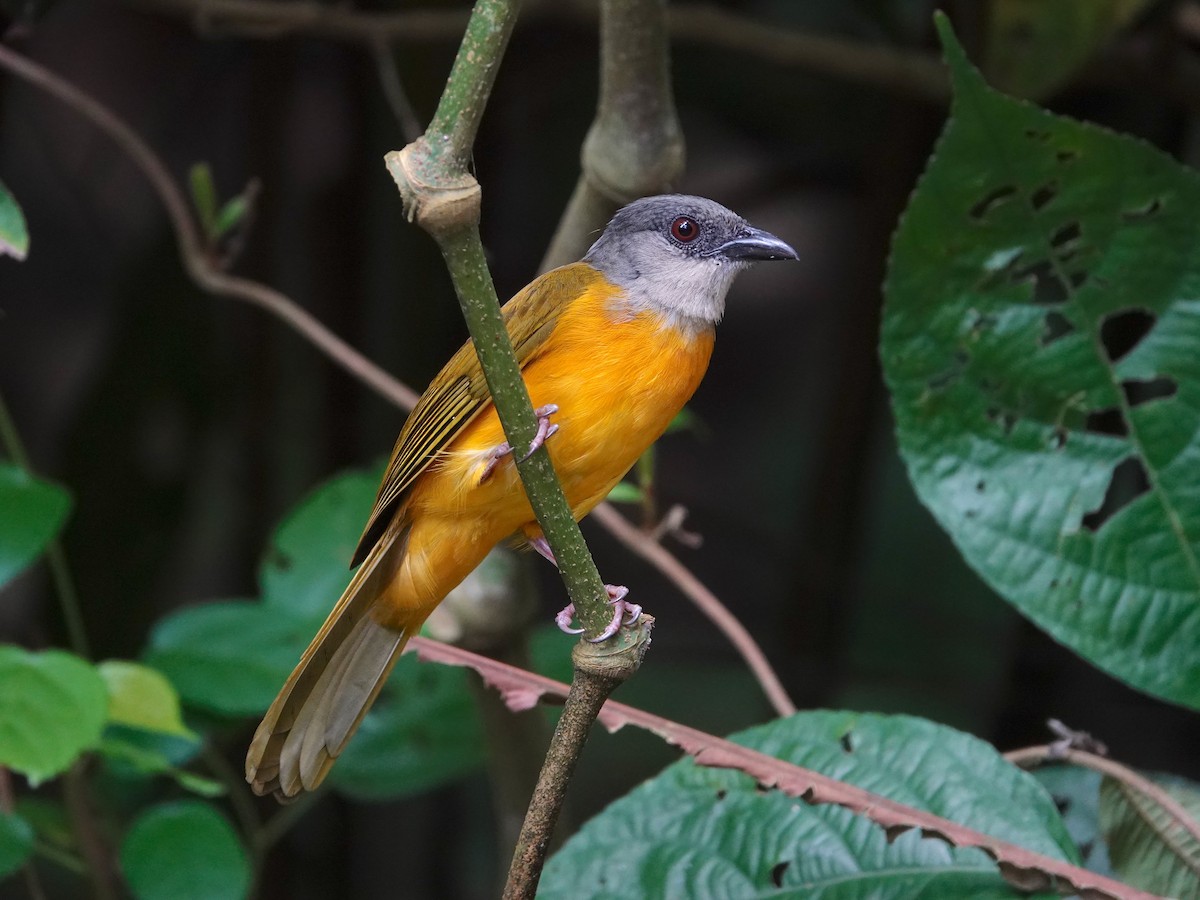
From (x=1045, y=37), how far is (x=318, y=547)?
1.76 metres

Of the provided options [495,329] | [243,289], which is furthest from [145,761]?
[495,329]

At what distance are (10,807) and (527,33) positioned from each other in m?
2.47

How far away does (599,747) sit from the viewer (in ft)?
15.1

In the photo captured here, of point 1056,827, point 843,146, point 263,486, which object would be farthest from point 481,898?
point 1056,827

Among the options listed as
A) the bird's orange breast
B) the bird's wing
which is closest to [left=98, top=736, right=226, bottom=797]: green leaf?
the bird's wing

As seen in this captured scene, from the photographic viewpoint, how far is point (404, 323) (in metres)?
3.79

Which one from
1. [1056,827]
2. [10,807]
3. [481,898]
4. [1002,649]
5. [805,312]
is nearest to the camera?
[1056,827]

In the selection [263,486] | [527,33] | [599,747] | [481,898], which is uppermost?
[527,33]

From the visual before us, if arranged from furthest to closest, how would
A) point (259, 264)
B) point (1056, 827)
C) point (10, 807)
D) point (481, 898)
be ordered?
point (481, 898) < point (259, 264) < point (10, 807) < point (1056, 827)

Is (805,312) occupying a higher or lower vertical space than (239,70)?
lower

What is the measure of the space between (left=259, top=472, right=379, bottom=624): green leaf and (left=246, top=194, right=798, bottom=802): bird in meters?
0.50

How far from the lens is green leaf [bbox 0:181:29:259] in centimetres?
185

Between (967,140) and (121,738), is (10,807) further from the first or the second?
(967,140)

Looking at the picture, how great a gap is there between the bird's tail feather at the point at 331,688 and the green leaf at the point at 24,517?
591 millimetres
